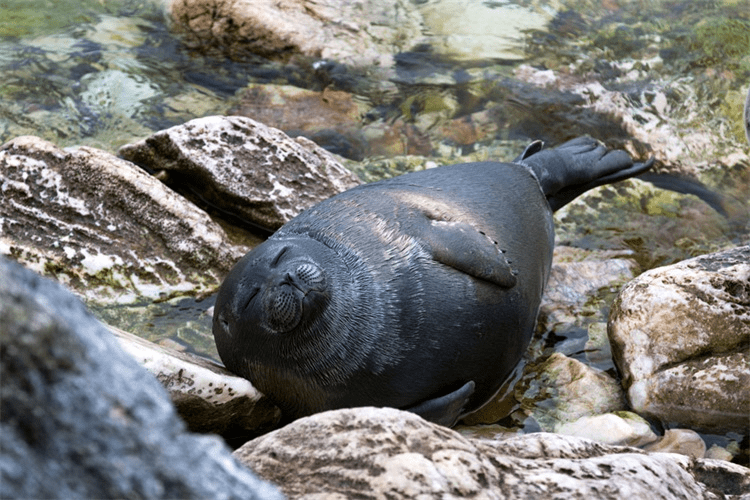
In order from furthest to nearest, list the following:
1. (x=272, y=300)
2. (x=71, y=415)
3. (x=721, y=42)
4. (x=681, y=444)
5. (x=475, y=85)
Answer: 1. (x=721, y=42)
2. (x=475, y=85)
3. (x=681, y=444)
4. (x=272, y=300)
5. (x=71, y=415)

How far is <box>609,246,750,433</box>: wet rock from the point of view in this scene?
3.56 metres

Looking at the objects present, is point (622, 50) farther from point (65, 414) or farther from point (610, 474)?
point (65, 414)

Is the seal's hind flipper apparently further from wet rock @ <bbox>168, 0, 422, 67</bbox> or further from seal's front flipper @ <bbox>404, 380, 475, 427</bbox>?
wet rock @ <bbox>168, 0, 422, 67</bbox>

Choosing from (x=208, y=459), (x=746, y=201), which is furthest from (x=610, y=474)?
(x=746, y=201)

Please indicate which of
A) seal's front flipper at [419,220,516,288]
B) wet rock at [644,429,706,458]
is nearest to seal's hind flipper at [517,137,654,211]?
seal's front flipper at [419,220,516,288]

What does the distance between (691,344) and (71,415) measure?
3222 mm

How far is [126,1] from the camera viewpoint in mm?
7594

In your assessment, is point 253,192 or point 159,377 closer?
point 159,377

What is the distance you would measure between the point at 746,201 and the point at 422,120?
2280mm

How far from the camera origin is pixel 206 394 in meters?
3.22

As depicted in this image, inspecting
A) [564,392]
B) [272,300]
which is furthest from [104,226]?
[564,392]

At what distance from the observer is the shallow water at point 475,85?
18.4 feet

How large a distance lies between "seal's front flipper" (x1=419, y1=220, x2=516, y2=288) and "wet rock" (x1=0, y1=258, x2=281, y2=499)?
7.84 feet

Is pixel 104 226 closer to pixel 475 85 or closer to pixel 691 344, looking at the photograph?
pixel 691 344
